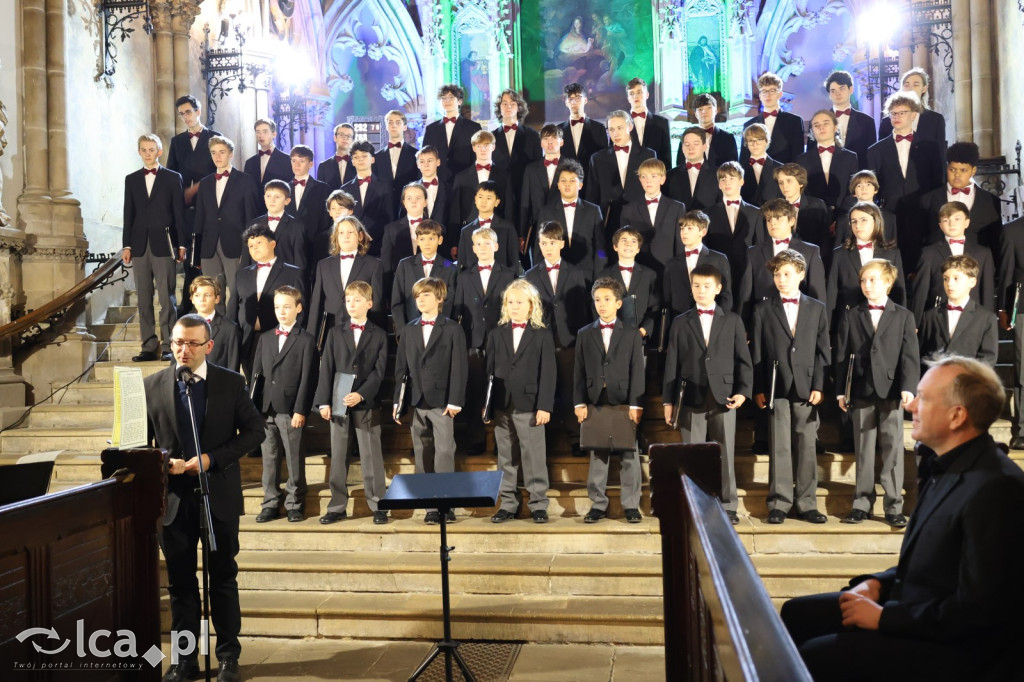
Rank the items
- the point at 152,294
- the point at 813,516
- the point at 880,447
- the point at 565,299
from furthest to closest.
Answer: the point at 152,294 < the point at 565,299 < the point at 880,447 < the point at 813,516

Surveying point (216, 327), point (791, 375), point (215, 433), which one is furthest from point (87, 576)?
point (791, 375)

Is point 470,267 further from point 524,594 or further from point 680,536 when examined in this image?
point 680,536

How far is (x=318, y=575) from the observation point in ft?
17.9

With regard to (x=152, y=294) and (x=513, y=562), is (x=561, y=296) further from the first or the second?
(x=152, y=294)

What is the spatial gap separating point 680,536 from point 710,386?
2723 millimetres

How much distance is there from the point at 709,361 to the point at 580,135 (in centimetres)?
315

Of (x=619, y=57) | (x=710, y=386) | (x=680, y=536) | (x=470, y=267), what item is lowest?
(x=680, y=536)

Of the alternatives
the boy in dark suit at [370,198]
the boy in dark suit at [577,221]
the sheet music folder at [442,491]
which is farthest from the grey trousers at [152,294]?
the sheet music folder at [442,491]

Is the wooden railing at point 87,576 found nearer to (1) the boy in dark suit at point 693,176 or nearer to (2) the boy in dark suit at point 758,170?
(1) the boy in dark suit at point 693,176

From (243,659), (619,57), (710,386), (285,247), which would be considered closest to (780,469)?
(710,386)

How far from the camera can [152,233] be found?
806cm

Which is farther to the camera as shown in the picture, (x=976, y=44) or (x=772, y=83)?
(x=976, y=44)

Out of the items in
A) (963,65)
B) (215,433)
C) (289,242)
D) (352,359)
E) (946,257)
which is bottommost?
(215,433)

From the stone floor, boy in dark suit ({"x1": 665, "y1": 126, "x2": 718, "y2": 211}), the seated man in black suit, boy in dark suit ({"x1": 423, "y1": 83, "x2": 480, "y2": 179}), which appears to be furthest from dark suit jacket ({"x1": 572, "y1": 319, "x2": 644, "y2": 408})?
the seated man in black suit
